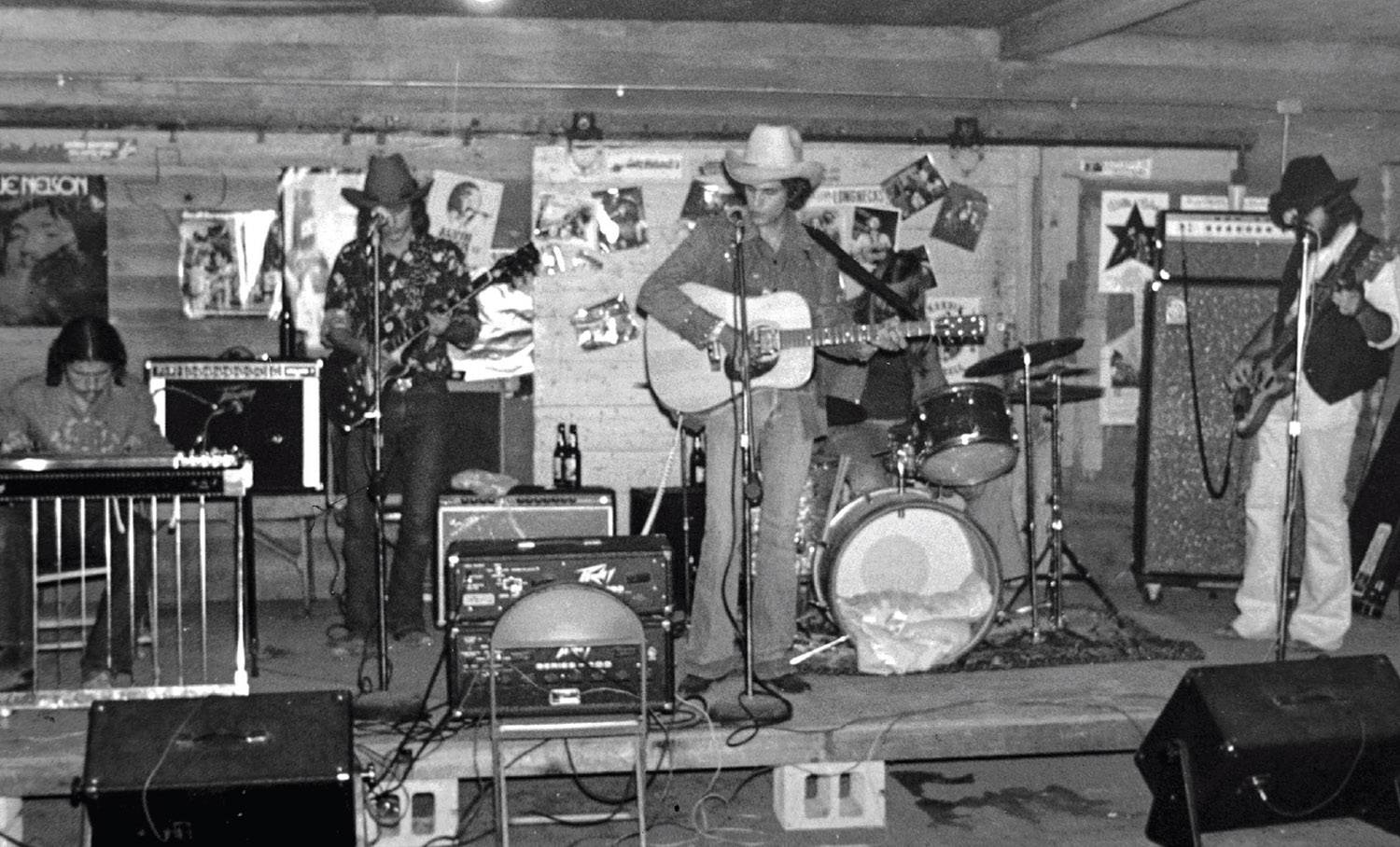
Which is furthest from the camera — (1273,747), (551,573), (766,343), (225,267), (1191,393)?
(1191,393)

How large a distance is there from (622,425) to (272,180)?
6.46ft

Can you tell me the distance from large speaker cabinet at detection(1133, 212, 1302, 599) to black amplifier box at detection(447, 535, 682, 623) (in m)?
3.47

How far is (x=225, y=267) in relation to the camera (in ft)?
23.7

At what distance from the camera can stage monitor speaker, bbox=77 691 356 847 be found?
13.3 feet

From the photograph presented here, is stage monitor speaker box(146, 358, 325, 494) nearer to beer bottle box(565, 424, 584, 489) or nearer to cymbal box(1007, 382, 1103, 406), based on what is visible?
beer bottle box(565, 424, 584, 489)

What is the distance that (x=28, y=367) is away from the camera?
23.4 feet

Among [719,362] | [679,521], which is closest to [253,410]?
[679,521]

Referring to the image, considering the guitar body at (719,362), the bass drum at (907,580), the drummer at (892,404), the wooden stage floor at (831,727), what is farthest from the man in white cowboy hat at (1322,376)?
the guitar body at (719,362)

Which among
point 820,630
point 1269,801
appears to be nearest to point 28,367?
point 820,630

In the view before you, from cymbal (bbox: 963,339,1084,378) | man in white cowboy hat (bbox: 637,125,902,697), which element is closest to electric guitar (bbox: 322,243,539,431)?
man in white cowboy hat (bbox: 637,125,902,697)

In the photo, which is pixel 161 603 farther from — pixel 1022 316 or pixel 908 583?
pixel 1022 316

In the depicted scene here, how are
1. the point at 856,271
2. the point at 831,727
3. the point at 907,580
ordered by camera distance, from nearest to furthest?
the point at 831,727
the point at 856,271
the point at 907,580

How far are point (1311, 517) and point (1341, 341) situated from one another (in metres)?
0.68

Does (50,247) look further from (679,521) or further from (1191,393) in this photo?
(1191,393)
